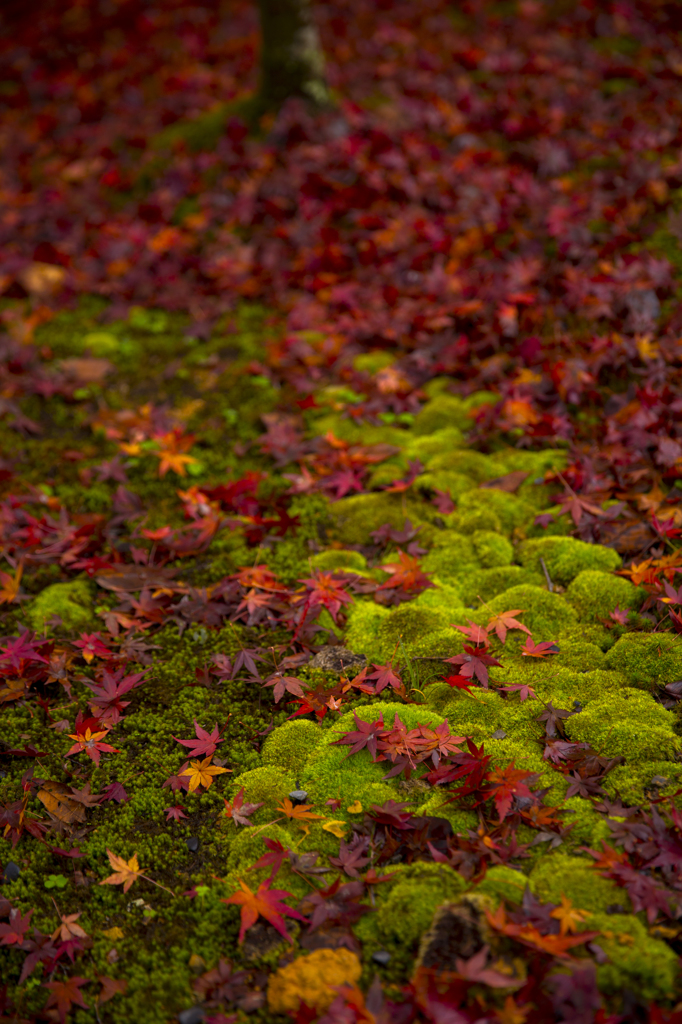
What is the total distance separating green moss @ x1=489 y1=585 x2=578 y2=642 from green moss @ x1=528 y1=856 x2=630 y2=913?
1.02 meters

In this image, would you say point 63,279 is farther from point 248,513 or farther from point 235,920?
point 235,920

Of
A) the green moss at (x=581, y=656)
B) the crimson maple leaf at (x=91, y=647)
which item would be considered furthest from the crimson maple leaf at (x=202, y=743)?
the green moss at (x=581, y=656)

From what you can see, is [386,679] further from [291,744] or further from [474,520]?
[474,520]

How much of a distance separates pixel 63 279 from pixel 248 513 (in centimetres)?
375

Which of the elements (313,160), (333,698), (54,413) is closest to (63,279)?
(54,413)

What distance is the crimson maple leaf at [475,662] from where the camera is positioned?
288 centimetres

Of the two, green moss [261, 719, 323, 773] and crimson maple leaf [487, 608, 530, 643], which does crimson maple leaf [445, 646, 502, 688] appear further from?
green moss [261, 719, 323, 773]

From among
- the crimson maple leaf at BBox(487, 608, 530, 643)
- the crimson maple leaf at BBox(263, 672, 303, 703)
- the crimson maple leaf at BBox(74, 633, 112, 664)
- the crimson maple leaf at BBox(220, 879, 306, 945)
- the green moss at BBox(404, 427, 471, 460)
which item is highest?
the green moss at BBox(404, 427, 471, 460)

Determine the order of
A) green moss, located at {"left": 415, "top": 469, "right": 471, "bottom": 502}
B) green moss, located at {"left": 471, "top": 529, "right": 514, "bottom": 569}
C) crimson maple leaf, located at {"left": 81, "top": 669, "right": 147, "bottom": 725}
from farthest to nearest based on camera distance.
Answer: green moss, located at {"left": 415, "top": 469, "right": 471, "bottom": 502}
green moss, located at {"left": 471, "top": 529, "right": 514, "bottom": 569}
crimson maple leaf, located at {"left": 81, "top": 669, "right": 147, "bottom": 725}

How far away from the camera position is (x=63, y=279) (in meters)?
6.29

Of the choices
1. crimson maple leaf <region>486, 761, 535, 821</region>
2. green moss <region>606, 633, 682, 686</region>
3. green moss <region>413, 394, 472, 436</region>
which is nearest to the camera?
crimson maple leaf <region>486, 761, 535, 821</region>

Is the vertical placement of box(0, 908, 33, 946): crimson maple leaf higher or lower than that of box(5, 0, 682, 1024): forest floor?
lower

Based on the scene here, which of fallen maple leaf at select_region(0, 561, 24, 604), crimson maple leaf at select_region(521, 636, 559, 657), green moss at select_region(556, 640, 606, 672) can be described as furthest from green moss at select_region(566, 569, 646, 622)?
fallen maple leaf at select_region(0, 561, 24, 604)

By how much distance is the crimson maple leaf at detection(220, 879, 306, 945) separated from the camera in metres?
2.19
